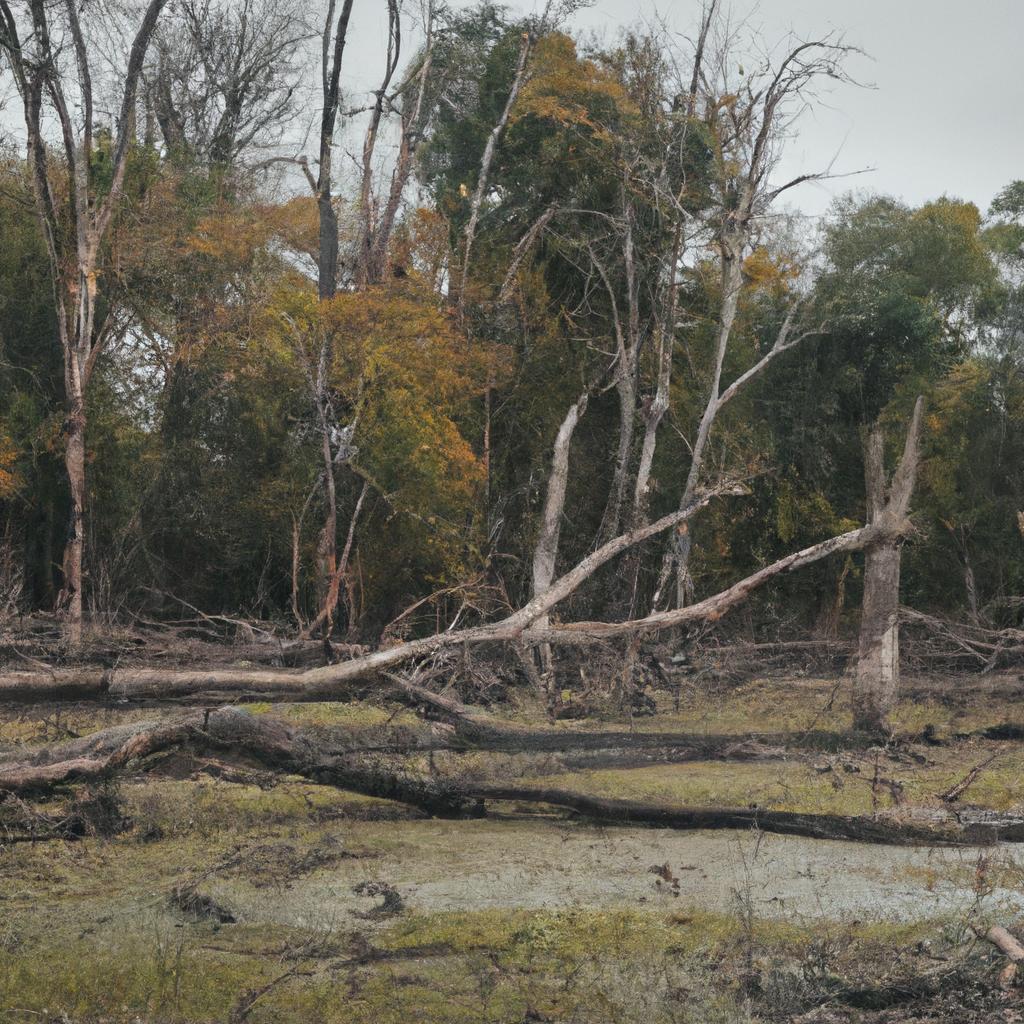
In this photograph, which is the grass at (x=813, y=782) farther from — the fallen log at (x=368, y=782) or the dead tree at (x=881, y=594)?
the dead tree at (x=881, y=594)

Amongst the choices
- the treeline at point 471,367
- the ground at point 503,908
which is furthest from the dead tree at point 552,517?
the ground at point 503,908

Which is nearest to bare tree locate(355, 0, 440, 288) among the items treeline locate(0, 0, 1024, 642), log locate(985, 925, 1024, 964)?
treeline locate(0, 0, 1024, 642)

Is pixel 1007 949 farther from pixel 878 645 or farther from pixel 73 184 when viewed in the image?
pixel 73 184

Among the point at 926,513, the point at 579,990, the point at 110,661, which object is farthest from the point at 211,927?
the point at 926,513

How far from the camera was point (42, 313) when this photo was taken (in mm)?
20516

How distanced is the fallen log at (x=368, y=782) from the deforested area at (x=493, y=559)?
1.4 inches

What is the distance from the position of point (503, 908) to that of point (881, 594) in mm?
6511

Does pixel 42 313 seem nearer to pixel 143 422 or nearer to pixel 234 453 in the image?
pixel 143 422

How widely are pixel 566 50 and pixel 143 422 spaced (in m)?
10.3

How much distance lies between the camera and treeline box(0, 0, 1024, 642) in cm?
1955

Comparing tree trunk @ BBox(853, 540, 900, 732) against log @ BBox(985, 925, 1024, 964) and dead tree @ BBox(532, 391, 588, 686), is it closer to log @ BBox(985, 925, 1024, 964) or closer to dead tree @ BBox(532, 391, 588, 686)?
log @ BBox(985, 925, 1024, 964)

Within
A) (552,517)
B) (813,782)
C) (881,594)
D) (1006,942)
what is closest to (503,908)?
(1006,942)

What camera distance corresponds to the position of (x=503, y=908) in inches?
273

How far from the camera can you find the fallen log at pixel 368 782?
8.25 m
